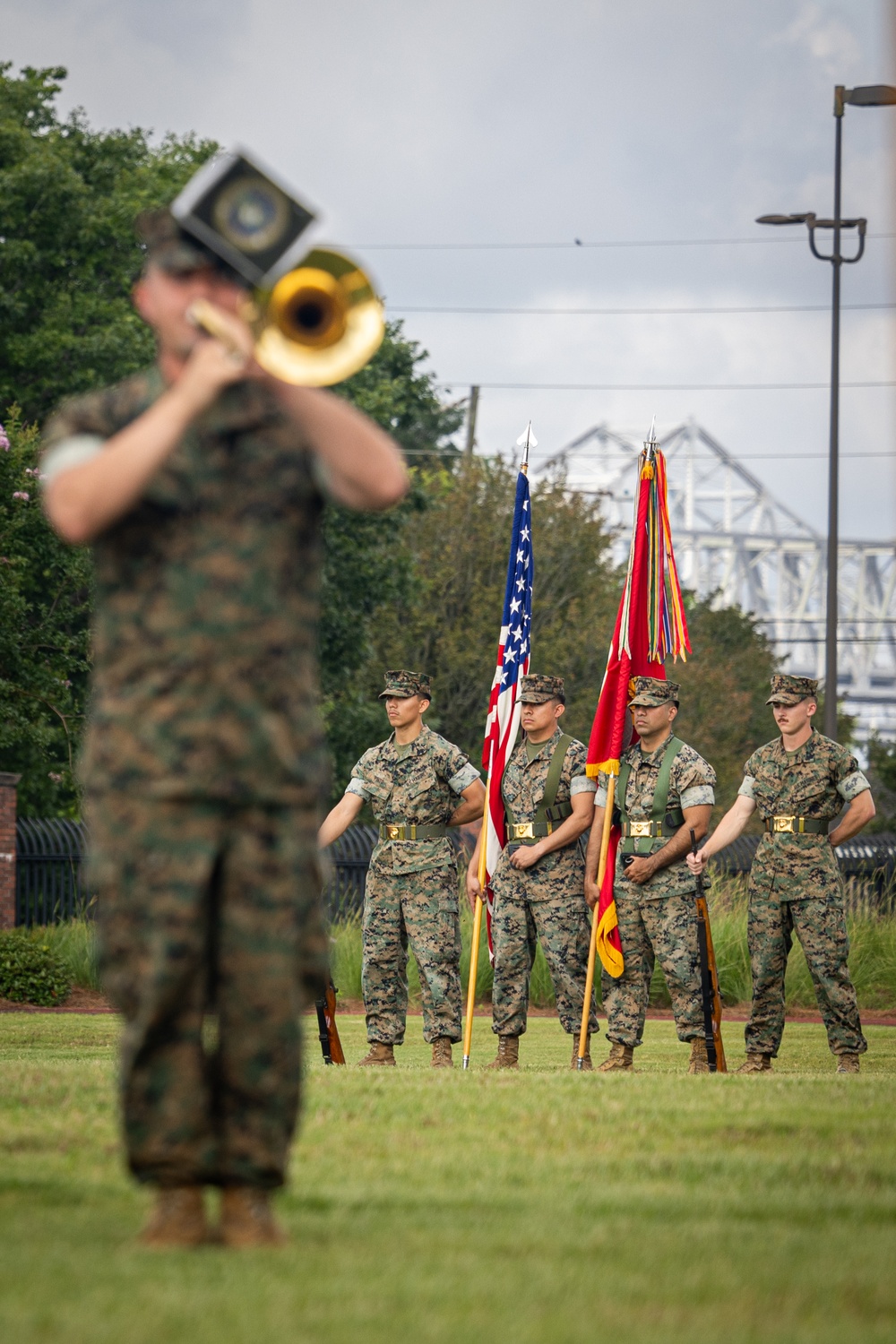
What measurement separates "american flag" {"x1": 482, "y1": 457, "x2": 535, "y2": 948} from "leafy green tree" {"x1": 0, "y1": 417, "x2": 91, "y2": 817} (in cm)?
1100

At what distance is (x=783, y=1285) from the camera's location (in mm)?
3930

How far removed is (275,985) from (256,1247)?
1.96 feet

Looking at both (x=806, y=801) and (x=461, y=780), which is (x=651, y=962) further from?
(x=461, y=780)

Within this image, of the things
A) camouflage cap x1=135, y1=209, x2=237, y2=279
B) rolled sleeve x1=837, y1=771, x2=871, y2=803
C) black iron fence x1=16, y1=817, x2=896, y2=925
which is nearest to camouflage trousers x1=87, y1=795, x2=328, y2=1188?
camouflage cap x1=135, y1=209, x2=237, y2=279

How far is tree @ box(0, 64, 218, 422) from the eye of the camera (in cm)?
3145

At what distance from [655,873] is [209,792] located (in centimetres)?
773

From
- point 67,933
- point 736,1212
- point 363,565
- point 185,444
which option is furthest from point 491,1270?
point 363,565

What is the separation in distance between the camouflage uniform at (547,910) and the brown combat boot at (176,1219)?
25.1 feet

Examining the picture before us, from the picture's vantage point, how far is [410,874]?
38.4 feet

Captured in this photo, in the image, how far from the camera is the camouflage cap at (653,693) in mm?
11609

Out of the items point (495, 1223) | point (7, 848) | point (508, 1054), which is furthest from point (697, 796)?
point (7, 848)

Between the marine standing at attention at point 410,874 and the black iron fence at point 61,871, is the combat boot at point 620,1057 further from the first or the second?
the black iron fence at point 61,871

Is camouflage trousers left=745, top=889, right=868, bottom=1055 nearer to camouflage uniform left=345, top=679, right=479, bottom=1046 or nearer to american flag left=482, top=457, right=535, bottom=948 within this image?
→ american flag left=482, top=457, right=535, bottom=948

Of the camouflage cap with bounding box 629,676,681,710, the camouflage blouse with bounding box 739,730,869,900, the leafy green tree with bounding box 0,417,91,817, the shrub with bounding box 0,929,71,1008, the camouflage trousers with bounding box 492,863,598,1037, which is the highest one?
the leafy green tree with bounding box 0,417,91,817
